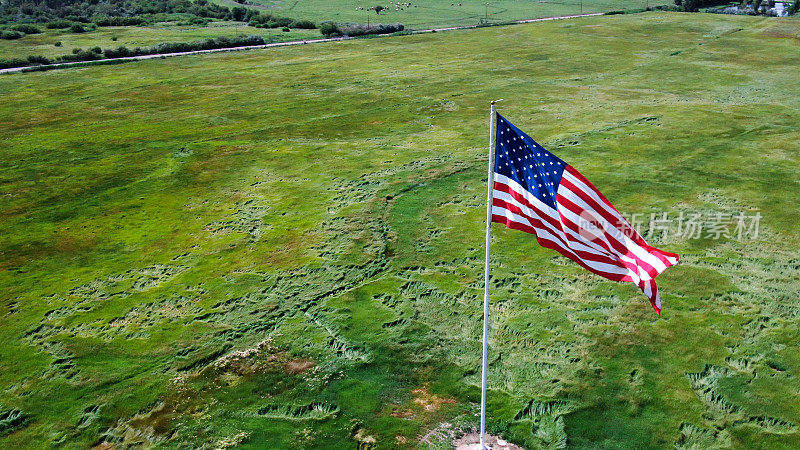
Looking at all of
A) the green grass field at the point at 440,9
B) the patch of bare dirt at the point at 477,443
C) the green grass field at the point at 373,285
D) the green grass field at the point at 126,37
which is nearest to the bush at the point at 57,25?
the green grass field at the point at 126,37

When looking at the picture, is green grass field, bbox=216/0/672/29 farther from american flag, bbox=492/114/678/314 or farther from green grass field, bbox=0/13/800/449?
american flag, bbox=492/114/678/314

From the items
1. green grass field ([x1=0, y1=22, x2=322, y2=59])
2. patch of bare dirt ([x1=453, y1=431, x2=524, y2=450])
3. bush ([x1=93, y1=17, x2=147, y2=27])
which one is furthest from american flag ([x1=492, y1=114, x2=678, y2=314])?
bush ([x1=93, y1=17, x2=147, y2=27])

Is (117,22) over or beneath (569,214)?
over

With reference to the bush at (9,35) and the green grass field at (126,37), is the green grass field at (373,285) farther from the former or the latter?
the bush at (9,35)

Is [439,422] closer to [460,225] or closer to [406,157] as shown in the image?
[460,225]

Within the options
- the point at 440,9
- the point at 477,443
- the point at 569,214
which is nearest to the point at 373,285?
the point at 477,443

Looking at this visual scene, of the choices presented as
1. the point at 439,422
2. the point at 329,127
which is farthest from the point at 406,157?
the point at 439,422

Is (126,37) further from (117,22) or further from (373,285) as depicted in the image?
(373,285)
